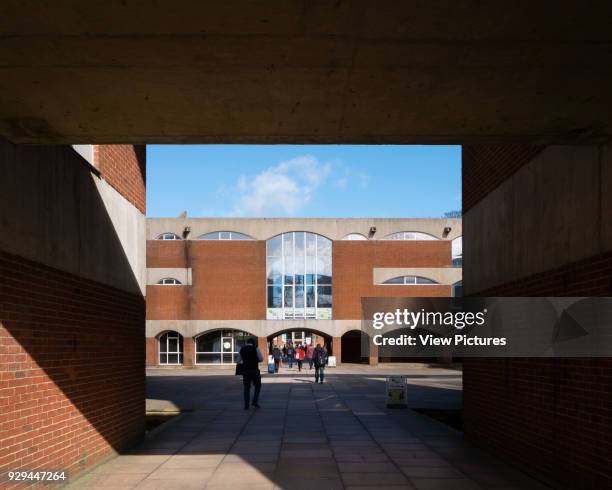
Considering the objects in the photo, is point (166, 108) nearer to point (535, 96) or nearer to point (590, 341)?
point (535, 96)

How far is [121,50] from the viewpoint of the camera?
587 cm

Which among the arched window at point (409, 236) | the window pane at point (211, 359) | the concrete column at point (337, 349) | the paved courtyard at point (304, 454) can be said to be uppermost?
the arched window at point (409, 236)

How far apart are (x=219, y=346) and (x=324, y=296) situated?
8141mm

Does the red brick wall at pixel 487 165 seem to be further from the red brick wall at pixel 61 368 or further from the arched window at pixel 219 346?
the arched window at pixel 219 346

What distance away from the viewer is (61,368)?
893 cm

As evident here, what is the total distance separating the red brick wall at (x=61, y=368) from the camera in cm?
748

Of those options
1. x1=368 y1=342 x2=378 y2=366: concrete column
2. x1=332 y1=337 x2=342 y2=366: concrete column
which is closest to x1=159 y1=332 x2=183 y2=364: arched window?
x1=332 y1=337 x2=342 y2=366: concrete column

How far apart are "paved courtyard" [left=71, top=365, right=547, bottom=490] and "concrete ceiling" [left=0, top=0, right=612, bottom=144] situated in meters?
4.28

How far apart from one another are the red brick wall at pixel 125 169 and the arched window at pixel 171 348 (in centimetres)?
3859

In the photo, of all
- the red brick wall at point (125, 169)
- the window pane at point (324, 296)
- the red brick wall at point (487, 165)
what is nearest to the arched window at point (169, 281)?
the window pane at point (324, 296)

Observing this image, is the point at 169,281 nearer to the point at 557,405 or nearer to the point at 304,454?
the point at 304,454

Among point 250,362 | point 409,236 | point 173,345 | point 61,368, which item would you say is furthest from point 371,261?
point 61,368

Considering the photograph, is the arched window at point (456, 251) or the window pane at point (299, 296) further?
the arched window at point (456, 251)

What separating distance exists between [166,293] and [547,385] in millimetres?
43558
